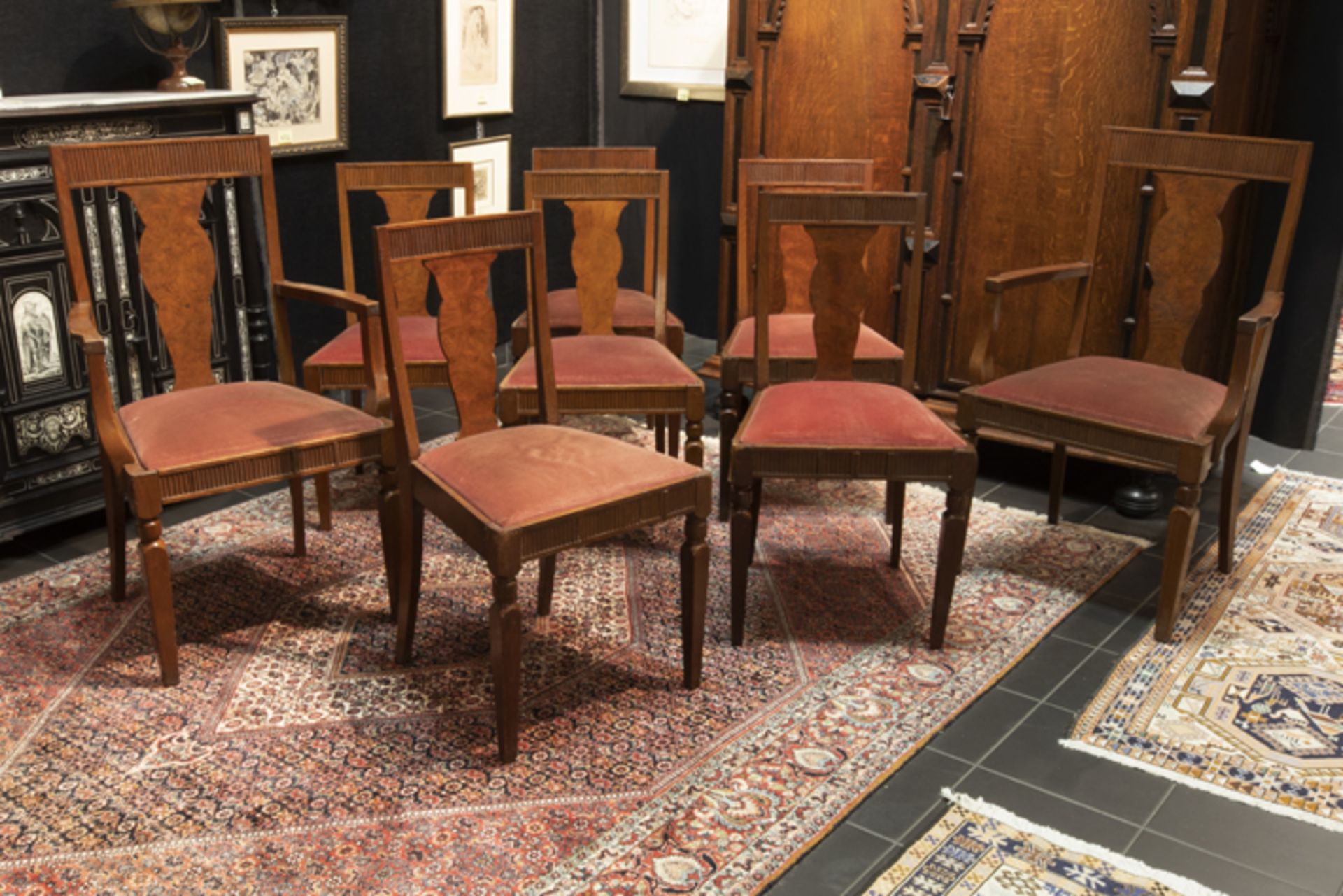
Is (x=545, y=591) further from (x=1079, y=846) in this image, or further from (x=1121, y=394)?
(x=1121, y=394)

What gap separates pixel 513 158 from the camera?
597 cm

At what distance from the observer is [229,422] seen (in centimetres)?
305

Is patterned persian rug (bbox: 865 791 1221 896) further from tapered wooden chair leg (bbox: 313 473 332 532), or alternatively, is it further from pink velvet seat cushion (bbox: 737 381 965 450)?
tapered wooden chair leg (bbox: 313 473 332 532)

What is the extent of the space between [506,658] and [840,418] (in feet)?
3.55

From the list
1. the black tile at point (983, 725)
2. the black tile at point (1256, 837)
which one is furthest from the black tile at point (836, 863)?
the black tile at point (1256, 837)

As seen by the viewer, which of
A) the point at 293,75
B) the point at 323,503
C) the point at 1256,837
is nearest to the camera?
the point at 1256,837

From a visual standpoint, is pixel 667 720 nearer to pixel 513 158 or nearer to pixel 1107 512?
pixel 1107 512

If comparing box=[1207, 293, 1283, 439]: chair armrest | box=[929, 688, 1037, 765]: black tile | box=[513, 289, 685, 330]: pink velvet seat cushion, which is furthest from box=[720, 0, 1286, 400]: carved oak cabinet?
box=[929, 688, 1037, 765]: black tile

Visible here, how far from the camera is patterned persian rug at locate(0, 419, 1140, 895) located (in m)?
2.44

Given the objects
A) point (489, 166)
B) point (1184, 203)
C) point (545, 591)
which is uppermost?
point (1184, 203)

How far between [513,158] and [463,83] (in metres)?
0.53

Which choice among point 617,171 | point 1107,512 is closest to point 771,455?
point 617,171

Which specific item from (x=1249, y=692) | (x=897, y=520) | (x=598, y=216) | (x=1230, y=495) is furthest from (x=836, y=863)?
(x=598, y=216)

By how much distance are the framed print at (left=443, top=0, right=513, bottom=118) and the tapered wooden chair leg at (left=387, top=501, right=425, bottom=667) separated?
9.66ft
